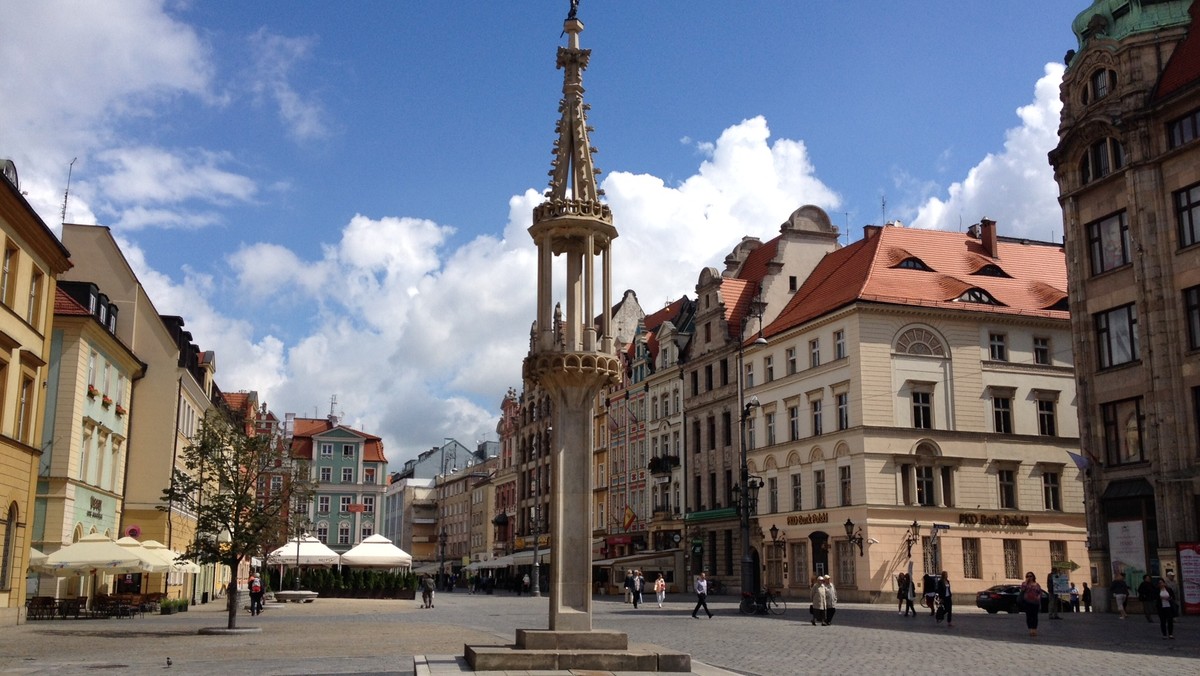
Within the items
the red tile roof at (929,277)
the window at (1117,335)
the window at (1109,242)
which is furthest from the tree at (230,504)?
the red tile roof at (929,277)

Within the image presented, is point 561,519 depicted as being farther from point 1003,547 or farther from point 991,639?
point 1003,547

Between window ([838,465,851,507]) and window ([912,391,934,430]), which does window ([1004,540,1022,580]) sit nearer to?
window ([912,391,934,430])

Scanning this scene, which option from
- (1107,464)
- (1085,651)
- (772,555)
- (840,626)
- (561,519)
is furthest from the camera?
(772,555)

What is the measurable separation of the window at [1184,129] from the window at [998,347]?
18858mm

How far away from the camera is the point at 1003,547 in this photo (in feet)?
173

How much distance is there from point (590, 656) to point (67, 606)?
26838mm

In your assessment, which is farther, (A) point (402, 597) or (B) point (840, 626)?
(A) point (402, 597)

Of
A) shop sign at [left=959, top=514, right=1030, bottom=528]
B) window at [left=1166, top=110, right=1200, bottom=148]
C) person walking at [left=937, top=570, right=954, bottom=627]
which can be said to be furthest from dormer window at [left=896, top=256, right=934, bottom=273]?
person walking at [left=937, top=570, right=954, bottom=627]

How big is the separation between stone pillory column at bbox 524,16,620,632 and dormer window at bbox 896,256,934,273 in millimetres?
40417

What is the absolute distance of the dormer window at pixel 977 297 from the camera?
2164 inches

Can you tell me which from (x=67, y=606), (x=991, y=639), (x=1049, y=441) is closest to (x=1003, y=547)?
(x=1049, y=441)

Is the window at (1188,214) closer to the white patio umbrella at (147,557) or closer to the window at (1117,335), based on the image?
the window at (1117,335)

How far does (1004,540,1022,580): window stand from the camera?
5291 cm

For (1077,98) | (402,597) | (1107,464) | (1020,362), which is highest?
(1077,98)
